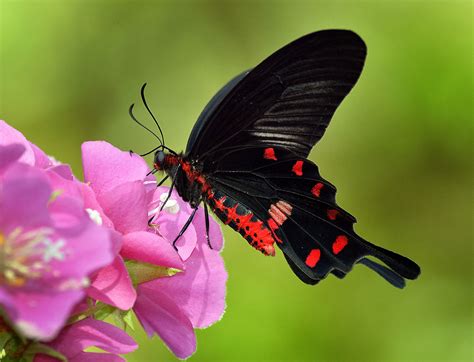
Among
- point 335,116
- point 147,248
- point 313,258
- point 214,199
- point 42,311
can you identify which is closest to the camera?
point 42,311

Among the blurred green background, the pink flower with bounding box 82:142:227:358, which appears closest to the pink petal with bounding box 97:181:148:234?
the pink flower with bounding box 82:142:227:358

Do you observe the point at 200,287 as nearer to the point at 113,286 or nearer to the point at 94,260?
the point at 113,286

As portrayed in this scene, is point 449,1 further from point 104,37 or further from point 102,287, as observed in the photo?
point 102,287

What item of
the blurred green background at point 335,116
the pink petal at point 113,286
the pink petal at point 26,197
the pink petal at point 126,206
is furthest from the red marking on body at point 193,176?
the blurred green background at point 335,116

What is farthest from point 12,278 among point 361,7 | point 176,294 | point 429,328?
point 361,7

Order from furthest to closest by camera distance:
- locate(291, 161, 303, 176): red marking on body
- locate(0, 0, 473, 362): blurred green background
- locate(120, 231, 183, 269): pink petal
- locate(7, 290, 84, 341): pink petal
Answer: locate(0, 0, 473, 362): blurred green background < locate(291, 161, 303, 176): red marking on body < locate(120, 231, 183, 269): pink petal < locate(7, 290, 84, 341): pink petal

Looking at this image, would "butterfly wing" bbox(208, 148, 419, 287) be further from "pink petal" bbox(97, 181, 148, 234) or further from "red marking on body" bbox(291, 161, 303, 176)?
"pink petal" bbox(97, 181, 148, 234)

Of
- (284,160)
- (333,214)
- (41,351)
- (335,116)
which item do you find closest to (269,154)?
(284,160)
